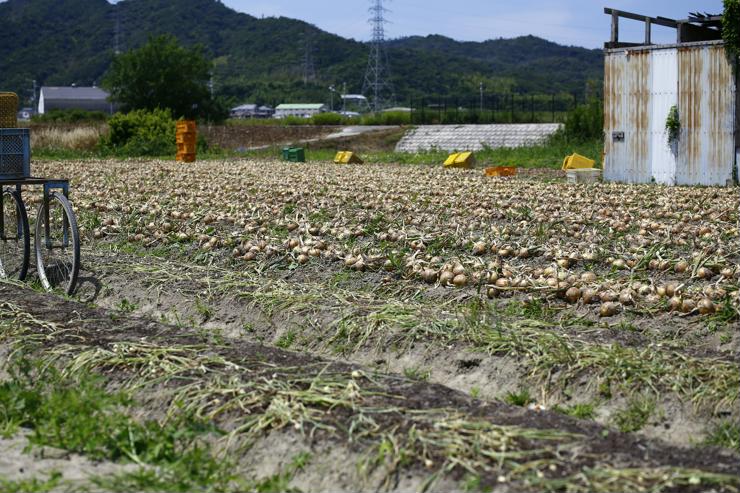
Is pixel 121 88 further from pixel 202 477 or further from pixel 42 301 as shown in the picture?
pixel 202 477

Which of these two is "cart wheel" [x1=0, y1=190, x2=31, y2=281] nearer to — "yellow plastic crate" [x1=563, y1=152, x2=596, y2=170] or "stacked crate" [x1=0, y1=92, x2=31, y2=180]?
"stacked crate" [x1=0, y1=92, x2=31, y2=180]

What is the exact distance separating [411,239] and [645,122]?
10695mm

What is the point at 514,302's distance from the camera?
6930mm

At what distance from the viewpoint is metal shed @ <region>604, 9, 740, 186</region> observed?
1752 cm

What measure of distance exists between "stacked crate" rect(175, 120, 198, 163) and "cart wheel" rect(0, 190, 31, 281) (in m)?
19.6

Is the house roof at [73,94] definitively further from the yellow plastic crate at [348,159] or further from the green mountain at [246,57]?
the yellow plastic crate at [348,159]

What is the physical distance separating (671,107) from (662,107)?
209mm

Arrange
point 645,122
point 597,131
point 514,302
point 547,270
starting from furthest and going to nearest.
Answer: point 597,131, point 645,122, point 547,270, point 514,302

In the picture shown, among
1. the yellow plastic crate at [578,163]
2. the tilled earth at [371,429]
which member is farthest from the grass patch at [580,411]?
the yellow plastic crate at [578,163]

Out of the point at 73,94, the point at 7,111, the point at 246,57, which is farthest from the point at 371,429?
the point at 246,57

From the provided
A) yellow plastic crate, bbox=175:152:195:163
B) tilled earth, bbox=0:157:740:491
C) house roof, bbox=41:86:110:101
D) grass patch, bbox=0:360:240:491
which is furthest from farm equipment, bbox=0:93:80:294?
house roof, bbox=41:86:110:101

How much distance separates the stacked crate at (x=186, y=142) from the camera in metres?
28.8

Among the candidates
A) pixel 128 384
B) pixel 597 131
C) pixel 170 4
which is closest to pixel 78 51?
pixel 170 4

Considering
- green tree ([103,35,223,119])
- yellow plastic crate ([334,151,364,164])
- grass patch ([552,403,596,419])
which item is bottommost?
grass patch ([552,403,596,419])
